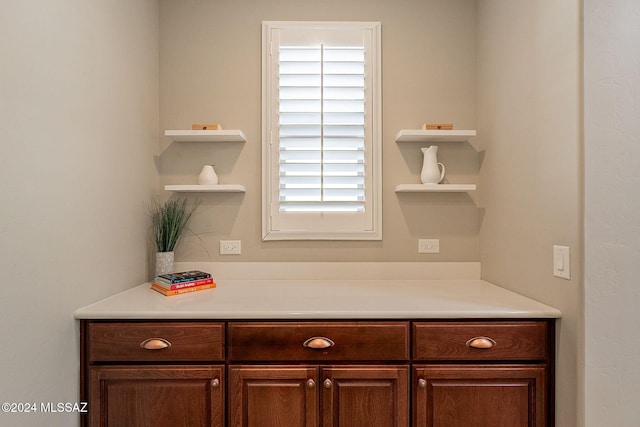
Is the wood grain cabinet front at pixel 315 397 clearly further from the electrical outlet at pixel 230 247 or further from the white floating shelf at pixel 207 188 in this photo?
the white floating shelf at pixel 207 188

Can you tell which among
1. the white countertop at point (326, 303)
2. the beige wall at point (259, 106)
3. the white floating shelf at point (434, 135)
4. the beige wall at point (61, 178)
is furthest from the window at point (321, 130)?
the beige wall at point (61, 178)

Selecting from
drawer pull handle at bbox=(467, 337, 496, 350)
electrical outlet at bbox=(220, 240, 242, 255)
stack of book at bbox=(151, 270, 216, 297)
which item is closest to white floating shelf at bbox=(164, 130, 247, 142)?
electrical outlet at bbox=(220, 240, 242, 255)

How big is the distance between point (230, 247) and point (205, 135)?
0.69 m

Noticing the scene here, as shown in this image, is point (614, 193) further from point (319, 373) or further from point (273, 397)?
point (273, 397)

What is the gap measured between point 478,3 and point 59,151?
240 cm

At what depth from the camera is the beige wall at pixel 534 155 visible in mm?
1373

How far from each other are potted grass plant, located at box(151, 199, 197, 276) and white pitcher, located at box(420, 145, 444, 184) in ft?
4.66

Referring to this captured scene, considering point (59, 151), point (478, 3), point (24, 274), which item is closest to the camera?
point (24, 274)

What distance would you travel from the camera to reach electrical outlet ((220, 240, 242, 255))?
2.22 meters

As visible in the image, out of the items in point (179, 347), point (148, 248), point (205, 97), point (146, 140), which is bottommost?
point (179, 347)

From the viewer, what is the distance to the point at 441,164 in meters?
2.19

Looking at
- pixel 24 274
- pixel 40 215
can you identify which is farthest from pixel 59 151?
pixel 24 274

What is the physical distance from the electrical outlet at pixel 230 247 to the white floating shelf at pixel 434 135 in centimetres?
118

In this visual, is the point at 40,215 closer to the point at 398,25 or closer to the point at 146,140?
the point at 146,140
